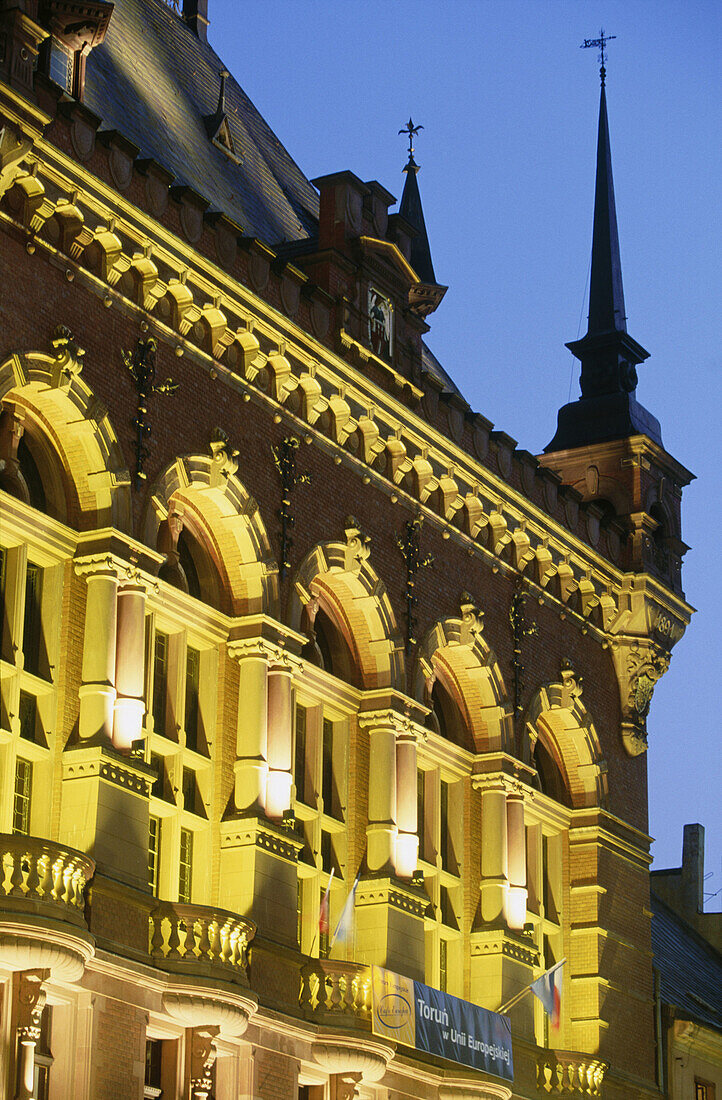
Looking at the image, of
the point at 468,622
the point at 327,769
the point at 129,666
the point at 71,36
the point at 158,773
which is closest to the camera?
the point at 129,666

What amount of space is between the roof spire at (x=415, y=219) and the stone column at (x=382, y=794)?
961 cm

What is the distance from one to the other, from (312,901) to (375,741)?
10.4ft

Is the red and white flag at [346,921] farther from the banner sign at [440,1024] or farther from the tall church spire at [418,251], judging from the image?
the tall church spire at [418,251]

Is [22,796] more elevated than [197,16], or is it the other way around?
[197,16]

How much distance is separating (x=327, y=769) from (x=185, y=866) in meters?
4.45

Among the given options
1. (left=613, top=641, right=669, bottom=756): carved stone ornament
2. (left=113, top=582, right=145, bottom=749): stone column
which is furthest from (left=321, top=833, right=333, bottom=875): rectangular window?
(left=613, top=641, right=669, bottom=756): carved stone ornament

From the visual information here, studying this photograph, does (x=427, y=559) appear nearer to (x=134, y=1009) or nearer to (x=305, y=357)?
(x=305, y=357)

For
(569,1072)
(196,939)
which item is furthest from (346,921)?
(569,1072)

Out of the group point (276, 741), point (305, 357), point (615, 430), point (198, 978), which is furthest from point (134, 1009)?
point (615, 430)

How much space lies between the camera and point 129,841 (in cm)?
2833

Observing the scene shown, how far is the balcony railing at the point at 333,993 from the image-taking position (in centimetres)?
3158

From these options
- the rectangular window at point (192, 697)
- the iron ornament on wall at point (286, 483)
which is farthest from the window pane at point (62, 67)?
the rectangular window at point (192, 697)

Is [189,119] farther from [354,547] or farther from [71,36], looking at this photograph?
[354,547]

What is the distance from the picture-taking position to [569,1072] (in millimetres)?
38344
